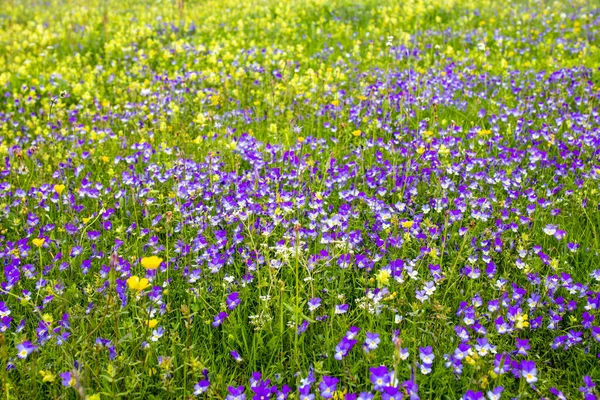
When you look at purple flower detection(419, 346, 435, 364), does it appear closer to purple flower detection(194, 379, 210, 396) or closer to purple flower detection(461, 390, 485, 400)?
purple flower detection(461, 390, 485, 400)

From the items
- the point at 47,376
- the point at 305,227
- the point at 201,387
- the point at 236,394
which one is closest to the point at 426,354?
the point at 236,394

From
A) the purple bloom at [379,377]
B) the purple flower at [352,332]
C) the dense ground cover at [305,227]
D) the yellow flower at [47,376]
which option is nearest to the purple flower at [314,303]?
the dense ground cover at [305,227]

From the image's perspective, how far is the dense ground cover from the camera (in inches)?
98.2

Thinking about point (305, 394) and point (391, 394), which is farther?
point (305, 394)

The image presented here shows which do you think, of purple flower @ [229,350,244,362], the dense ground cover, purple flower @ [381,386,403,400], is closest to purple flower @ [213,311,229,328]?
the dense ground cover

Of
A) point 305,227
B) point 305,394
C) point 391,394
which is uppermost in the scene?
point 391,394

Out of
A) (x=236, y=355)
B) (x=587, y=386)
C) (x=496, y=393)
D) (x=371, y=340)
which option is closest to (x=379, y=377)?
(x=371, y=340)

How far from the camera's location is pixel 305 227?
11.7 ft

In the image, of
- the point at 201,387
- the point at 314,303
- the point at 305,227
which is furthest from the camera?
the point at 305,227

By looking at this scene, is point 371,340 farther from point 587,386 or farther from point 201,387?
point 587,386

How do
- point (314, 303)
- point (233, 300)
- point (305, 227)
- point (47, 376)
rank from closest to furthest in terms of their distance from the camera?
1. point (47, 376)
2. point (314, 303)
3. point (233, 300)
4. point (305, 227)

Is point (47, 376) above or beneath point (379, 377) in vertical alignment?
above

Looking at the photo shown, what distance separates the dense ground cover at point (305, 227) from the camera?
2.49 m

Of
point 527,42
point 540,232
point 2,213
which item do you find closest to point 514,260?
point 540,232
